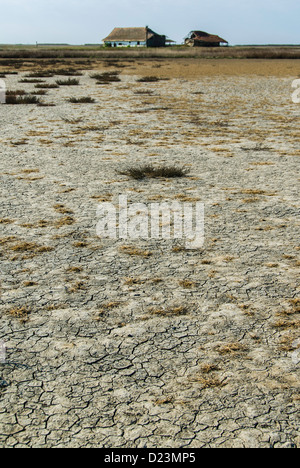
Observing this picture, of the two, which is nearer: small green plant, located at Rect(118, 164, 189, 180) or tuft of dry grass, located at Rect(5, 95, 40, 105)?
small green plant, located at Rect(118, 164, 189, 180)

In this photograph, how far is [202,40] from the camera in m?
105

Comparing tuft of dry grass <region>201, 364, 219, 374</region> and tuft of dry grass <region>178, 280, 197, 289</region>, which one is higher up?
tuft of dry grass <region>178, 280, 197, 289</region>

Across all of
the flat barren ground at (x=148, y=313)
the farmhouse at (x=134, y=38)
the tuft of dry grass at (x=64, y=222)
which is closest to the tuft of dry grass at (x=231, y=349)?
the flat barren ground at (x=148, y=313)

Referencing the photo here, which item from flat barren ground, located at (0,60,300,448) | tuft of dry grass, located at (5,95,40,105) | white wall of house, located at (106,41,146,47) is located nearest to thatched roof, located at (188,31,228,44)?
white wall of house, located at (106,41,146,47)

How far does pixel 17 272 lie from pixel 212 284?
180 cm

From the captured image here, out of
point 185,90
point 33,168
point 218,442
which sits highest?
point 185,90

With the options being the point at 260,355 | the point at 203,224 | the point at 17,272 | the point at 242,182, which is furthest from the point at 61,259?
the point at 242,182

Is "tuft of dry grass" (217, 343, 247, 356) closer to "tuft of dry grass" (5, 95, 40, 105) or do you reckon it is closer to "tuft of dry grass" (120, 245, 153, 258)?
"tuft of dry grass" (120, 245, 153, 258)

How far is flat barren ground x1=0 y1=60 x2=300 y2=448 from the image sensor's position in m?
2.42

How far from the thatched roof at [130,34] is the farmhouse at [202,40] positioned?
890cm

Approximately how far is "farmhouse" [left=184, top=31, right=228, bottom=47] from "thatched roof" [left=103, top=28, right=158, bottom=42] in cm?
890

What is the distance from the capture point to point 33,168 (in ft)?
25.7

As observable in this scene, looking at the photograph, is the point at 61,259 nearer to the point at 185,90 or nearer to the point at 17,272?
the point at 17,272

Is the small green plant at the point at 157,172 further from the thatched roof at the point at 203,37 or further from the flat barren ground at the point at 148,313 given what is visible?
the thatched roof at the point at 203,37
